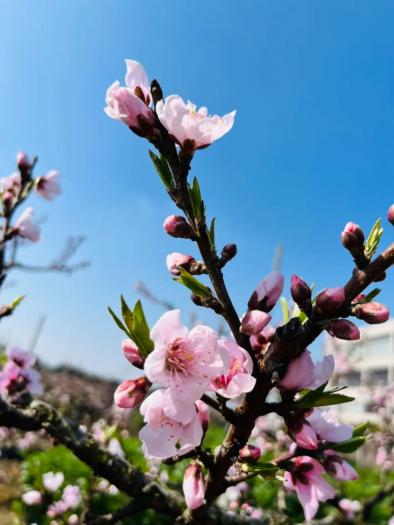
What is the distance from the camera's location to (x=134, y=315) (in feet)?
3.13

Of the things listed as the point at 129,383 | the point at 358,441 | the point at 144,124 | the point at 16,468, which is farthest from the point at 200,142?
the point at 16,468

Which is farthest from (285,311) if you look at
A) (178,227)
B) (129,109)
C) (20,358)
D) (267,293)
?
(20,358)

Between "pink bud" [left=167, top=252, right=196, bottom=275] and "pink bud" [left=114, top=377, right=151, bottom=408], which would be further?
"pink bud" [left=167, top=252, right=196, bottom=275]

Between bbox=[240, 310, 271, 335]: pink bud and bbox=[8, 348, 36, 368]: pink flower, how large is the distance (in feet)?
7.05

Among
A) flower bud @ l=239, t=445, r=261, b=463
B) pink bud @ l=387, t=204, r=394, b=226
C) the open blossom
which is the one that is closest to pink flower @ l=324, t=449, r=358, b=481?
flower bud @ l=239, t=445, r=261, b=463

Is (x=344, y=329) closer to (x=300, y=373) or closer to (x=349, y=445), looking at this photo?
(x=300, y=373)

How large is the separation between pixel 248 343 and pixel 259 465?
0.34 m

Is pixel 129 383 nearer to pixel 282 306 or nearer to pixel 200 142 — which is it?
pixel 282 306

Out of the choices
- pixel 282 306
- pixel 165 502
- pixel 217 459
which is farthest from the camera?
pixel 165 502

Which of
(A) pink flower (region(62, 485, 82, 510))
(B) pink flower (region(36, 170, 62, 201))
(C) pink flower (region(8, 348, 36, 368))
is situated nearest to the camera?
(C) pink flower (region(8, 348, 36, 368))

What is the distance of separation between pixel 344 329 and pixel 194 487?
1.90 ft

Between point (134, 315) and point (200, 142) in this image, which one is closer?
point (134, 315)

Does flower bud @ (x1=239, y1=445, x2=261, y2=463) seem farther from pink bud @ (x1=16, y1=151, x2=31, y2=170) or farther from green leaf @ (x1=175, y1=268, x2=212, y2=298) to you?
pink bud @ (x1=16, y1=151, x2=31, y2=170)

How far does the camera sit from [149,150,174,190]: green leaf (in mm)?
1136
